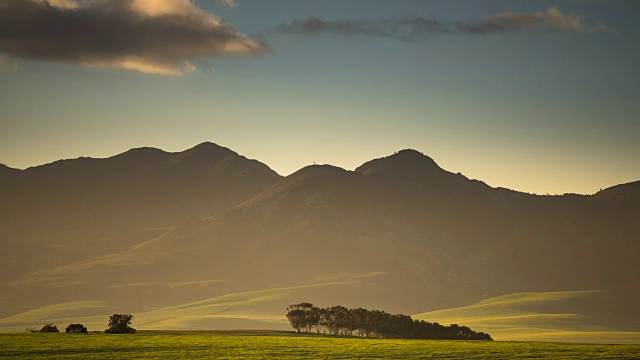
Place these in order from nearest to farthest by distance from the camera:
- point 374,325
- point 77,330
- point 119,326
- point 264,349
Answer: point 264,349
point 77,330
point 119,326
point 374,325

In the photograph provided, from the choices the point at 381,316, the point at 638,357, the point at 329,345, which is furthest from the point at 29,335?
the point at 638,357

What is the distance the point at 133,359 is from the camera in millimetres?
92625

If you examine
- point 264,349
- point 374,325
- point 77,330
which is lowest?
point 264,349

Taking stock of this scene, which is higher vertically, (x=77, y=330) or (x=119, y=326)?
(x=119, y=326)

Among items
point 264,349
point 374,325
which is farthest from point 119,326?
point 374,325

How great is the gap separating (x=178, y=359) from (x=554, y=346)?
4985 cm

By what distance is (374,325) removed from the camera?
15750 centimetres

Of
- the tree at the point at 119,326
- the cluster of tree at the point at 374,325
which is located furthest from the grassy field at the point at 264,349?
the cluster of tree at the point at 374,325

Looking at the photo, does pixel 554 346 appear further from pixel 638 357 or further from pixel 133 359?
pixel 133 359

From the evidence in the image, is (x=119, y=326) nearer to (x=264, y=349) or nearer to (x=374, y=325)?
(x=264, y=349)

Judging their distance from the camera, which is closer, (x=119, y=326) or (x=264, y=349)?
(x=264, y=349)

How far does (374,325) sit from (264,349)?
55.0 m

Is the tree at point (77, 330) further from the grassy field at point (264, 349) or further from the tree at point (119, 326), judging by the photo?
the grassy field at point (264, 349)

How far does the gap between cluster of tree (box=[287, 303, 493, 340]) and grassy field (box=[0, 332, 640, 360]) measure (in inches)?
1504
